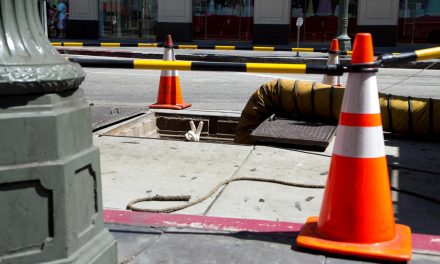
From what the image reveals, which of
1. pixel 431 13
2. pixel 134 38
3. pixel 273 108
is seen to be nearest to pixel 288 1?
pixel 431 13

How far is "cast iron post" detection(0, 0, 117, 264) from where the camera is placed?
7.27 feet

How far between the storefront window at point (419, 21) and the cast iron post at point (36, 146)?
2428 cm

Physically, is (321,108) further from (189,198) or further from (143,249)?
(143,249)

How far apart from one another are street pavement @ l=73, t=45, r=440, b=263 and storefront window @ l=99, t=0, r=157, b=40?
2278 centimetres

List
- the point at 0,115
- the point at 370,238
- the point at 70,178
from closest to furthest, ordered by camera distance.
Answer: the point at 0,115 < the point at 70,178 < the point at 370,238

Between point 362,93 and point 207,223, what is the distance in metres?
1.29

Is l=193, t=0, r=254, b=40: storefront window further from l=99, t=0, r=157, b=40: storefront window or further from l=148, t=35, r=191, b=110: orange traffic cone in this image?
l=148, t=35, r=191, b=110: orange traffic cone

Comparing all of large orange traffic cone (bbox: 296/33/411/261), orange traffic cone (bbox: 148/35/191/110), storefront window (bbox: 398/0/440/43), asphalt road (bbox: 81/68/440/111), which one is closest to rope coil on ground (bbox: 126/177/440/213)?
large orange traffic cone (bbox: 296/33/411/261)

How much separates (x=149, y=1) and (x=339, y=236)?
26.6 m

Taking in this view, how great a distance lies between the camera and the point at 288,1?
24859 millimetres

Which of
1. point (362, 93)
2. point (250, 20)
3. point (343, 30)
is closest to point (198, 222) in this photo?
point (362, 93)

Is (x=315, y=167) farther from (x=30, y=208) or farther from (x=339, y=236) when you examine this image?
(x=30, y=208)

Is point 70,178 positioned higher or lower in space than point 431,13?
lower

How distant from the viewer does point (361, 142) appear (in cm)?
299
